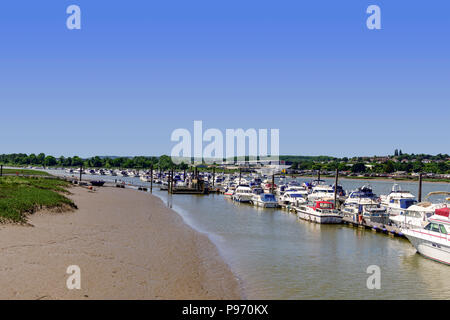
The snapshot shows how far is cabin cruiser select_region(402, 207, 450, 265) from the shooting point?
27.1 meters

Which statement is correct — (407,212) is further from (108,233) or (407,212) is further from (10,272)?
(10,272)

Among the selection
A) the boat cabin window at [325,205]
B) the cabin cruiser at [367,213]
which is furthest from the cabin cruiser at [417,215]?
the boat cabin window at [325,205]

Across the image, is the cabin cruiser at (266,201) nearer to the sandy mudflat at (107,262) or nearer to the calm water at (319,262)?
the calm water at (319,262)

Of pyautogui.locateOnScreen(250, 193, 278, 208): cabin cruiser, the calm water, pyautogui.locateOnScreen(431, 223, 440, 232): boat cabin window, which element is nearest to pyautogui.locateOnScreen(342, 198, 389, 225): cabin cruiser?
the calm water

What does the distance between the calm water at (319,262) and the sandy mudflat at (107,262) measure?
6.16ft

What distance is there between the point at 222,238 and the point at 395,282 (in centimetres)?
1558

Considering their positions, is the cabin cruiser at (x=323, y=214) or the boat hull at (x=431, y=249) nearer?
the boat hull at (x=431, y=249)

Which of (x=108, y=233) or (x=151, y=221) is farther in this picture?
(x=151, y=221)

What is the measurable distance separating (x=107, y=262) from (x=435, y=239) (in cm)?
2067

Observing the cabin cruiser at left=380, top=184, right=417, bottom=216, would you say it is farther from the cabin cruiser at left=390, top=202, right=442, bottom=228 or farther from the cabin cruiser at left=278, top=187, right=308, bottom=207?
the cabin cruiser at left=278, top=187, right=308, bottom=207

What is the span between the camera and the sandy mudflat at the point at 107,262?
17.0m

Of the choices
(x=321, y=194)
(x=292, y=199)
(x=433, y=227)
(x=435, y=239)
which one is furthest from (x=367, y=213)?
(x=321, y=194)
